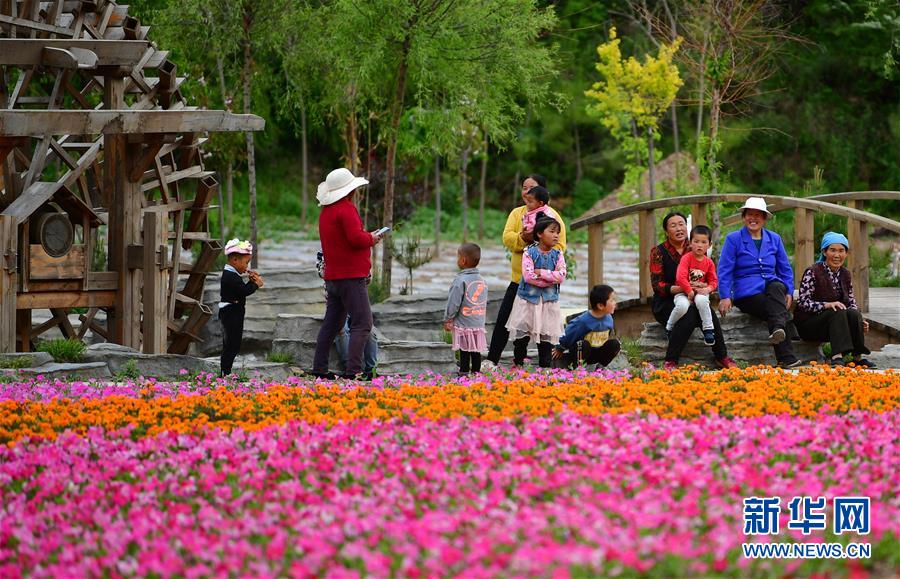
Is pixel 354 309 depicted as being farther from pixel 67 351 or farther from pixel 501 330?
pixel 67 351

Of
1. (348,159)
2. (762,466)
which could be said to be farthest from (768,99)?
(762,466)

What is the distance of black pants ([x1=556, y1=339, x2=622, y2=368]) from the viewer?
35.9 feet

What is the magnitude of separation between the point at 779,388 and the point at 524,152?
27.1 metres

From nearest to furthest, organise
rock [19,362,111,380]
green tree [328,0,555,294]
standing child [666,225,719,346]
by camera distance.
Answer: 1. rock [19,362,111,380]
2. standing child [666,225,719,346]
3. green tree [328,0,555,294]

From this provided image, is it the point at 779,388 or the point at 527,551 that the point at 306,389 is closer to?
the point at 779,388

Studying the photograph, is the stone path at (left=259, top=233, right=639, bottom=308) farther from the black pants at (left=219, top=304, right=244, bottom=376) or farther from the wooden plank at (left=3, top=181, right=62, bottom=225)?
the black pants at (left=219, top=304, right=244, bottom=376)

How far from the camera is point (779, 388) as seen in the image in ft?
29.3

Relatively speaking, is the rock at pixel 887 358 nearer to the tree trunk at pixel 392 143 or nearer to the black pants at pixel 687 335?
the black pants at pixel 687 335

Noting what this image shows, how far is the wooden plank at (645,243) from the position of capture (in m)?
13.6

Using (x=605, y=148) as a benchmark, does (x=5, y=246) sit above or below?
below

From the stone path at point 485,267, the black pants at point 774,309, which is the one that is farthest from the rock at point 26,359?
the stone path at point 485,267

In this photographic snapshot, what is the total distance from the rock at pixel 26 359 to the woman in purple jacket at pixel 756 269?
569 cm

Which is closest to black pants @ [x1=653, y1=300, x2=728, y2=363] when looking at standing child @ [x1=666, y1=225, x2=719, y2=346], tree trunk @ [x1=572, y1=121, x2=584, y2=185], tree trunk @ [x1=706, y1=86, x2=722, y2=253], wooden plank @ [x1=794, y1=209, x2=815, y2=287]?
standing child @ [x1=666, y1=225, x2=719, y2=346]

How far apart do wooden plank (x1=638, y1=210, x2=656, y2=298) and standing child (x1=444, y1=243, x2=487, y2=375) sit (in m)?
3.18
